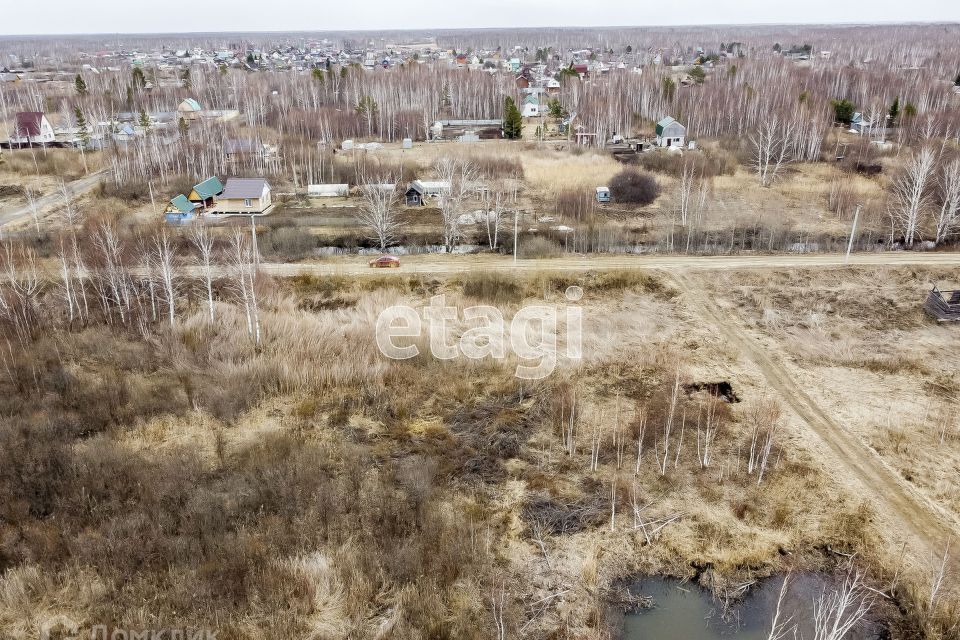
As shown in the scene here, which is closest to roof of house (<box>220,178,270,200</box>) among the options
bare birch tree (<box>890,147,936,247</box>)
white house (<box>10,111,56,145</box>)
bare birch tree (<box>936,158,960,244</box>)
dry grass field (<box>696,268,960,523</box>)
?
dry grass field (<box>696,268,960,523</box>)

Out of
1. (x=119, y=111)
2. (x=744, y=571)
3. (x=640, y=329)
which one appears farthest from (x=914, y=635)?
(x=119, y=111)

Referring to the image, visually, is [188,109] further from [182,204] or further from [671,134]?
[671,134]

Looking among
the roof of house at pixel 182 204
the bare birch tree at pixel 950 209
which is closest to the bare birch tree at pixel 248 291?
the roof of house at pixel 182 204

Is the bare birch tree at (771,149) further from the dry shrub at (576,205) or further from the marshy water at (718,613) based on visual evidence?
the marshy water at (718,613)

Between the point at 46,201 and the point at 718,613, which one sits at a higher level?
the point at 46,201

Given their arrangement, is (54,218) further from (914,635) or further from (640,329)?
(914,635)

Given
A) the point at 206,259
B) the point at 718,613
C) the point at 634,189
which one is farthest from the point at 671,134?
the point at 718,613
